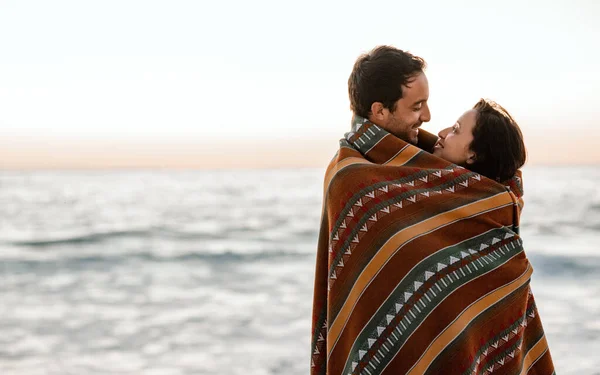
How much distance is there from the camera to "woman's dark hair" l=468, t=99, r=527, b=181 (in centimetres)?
212

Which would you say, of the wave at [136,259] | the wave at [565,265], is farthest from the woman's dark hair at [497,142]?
the wave at [136,259]

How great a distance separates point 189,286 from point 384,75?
8.27 m

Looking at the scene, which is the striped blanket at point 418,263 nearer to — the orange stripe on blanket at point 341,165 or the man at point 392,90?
the orange stripe on blanket at point 341,165

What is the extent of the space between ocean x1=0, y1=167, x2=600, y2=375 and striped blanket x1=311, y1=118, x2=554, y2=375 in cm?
405

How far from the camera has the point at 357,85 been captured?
229cm

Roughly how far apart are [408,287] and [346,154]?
48 cm

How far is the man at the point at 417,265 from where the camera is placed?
6.79 ft

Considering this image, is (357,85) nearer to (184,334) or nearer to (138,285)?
(184,334)

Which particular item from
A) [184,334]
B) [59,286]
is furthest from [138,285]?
[184,334]

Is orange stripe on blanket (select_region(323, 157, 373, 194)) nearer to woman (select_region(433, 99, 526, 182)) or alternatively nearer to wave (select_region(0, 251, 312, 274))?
woman (select_region(433, 99, 526, 182))

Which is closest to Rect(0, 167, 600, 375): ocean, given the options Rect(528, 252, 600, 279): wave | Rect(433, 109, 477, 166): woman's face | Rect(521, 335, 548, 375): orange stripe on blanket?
Rect(528, 252, 600, 279): wave

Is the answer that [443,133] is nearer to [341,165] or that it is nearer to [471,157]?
[471,157]

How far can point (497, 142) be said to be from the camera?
2123mm

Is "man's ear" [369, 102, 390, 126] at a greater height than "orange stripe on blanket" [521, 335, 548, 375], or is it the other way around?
"man's ear" [369, 102, 390, 126]
